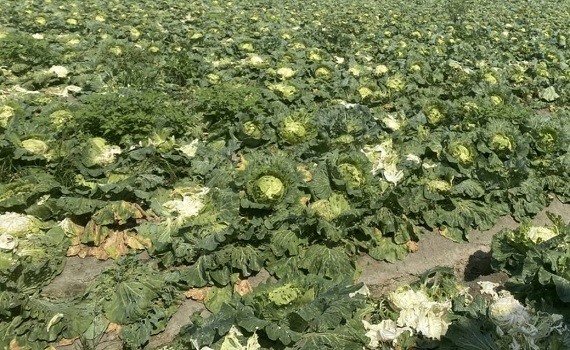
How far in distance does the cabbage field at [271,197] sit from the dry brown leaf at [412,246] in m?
0.02

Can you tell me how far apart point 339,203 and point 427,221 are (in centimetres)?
121

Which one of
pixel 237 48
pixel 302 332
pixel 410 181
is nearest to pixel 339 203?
pixel 410 181

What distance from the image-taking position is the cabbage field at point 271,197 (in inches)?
143

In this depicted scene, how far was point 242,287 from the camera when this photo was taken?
4.28 metres

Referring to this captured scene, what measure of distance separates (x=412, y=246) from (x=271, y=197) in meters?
1.77

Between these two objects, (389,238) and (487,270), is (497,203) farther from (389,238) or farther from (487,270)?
(389,238)

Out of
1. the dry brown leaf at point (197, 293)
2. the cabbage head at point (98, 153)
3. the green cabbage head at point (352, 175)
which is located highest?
the green cabbage head at point (352, 175)

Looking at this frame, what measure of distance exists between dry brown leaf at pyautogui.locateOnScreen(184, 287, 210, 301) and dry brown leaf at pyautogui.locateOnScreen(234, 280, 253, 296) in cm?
29

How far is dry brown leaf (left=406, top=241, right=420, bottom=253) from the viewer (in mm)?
4895

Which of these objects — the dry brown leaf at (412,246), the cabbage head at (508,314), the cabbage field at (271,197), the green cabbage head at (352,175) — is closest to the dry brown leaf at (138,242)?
the cabbage field at (271,197)

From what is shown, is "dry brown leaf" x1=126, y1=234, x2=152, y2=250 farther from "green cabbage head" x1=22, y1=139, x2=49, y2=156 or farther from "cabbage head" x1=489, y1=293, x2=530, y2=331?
"cabbage head" x1=489, y1=293, x2=530, y2=331

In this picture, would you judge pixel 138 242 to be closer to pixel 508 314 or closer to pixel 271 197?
pixel 271 197

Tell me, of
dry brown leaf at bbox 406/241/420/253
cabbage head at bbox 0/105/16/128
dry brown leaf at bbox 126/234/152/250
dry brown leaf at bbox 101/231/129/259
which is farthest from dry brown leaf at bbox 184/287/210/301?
cabbage head at bbox 0/105/16/128

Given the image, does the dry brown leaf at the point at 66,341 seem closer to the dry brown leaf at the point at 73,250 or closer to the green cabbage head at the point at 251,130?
the dry brown leaf at the point at 73,250
